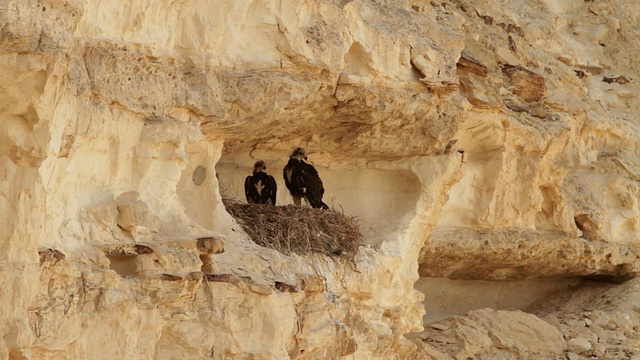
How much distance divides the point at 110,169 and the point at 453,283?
560 centimetres

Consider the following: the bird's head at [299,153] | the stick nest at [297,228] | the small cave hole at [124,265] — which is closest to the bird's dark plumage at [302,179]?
the bird's head at [299,153]

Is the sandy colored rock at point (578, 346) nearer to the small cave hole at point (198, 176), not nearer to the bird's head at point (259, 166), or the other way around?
the bird's head at point (259, 166)

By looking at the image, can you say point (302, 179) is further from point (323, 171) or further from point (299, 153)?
point (323, 171)

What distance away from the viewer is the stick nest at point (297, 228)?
350 inches

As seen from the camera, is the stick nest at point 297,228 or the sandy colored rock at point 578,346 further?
the sandy colored rock at point 578,346

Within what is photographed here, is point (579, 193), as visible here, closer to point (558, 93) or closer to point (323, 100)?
point (558, 93)

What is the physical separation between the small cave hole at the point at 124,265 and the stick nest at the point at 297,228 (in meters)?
1.67

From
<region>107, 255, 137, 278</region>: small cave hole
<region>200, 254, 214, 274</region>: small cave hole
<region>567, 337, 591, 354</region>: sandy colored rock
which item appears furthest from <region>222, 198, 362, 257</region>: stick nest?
<region>567, 337, 591, 354</region>: sandy colored rock

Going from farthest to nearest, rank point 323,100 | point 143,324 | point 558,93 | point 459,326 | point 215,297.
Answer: point 558,93
point 459,326
point 323,100
point 215,297
point 143,324

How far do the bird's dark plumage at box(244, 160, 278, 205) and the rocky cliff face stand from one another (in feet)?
0.58

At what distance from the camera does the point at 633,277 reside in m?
12.9

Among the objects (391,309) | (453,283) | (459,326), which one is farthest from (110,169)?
(453,283)

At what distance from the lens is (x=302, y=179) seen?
10000mm

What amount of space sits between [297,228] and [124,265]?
82.2 inches
